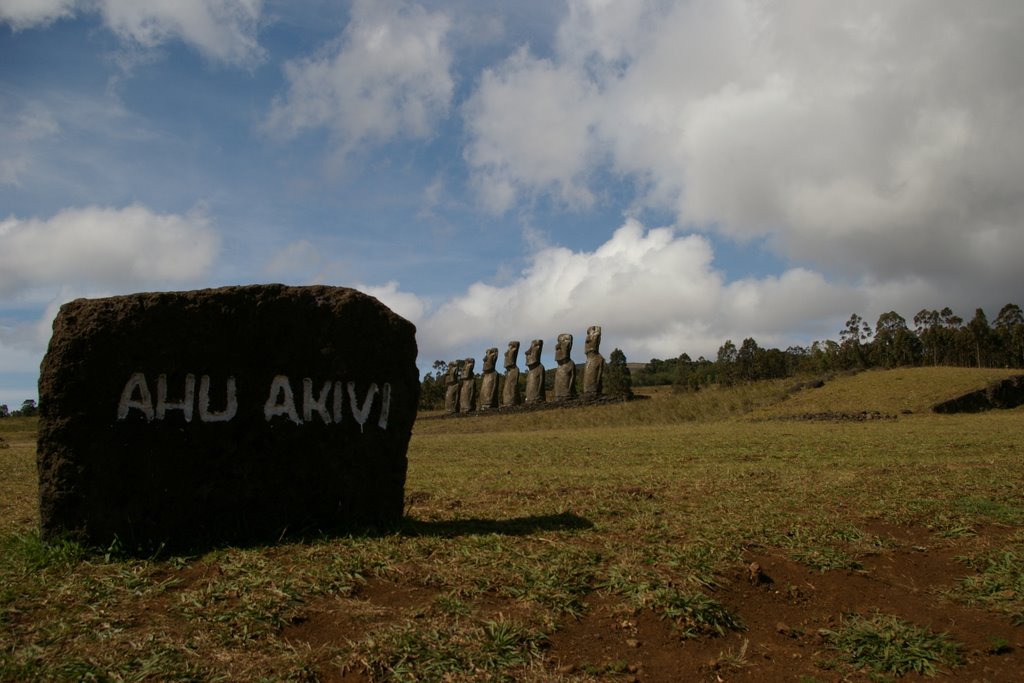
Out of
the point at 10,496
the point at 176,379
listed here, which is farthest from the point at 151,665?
the point at 10,496

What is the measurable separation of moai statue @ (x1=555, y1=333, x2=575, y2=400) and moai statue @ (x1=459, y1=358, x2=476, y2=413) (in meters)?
7.24

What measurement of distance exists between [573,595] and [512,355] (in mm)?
35188

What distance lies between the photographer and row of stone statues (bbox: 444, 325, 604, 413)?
115 feet

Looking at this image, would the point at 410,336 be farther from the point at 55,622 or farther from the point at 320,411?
the point at 55,622

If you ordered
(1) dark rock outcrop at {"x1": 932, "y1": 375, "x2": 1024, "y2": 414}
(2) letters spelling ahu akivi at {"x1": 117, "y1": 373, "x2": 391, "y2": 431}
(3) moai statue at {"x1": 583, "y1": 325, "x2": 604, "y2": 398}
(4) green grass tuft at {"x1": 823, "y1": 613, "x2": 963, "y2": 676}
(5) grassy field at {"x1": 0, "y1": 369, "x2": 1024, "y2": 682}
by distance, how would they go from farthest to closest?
1. (3) moai statue at {"x1": 583, "y1": 325, "x2": 604, "y2": 398}
2. (1) dark rock outcrop at {"x1": 932, "y1": 375, "x2": 1024, "y2": 414}
3. (2) letters spelling ahu akivi at {"x1": 117, "y1": 373, "x2": 391, "y2": 431}
4. (4) green grass tuft at {"x1": 823, "y1": 613, "x2": 963, "y2": 676}
5. (5) grassy field at {"x1": 0, "y1": 369, "x2": 1024, "y2": 682}

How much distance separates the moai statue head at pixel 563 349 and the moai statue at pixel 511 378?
3800 mm

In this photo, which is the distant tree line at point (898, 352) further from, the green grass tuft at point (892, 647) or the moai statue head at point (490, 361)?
the green grass tuft at point (892, 647)

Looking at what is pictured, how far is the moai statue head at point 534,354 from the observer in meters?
37.4

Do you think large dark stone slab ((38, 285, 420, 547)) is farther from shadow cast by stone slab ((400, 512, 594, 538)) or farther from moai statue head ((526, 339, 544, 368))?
moai statue head ((526, 339, 544, 368))

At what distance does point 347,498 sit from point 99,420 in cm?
193

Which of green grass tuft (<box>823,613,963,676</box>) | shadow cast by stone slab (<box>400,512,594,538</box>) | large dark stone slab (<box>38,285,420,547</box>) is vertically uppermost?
large dark stone slab (<box>38,285,420,547</box>)

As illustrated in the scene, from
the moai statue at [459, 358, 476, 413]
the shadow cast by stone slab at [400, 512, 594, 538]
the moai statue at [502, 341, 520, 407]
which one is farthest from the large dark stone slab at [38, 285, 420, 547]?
the moai statue at [459, 358, 476, 413]

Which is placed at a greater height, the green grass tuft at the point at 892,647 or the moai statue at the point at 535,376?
the moai statue at the point at 535,376

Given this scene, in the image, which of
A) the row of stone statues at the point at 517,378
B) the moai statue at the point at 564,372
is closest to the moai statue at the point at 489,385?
the row of stone statues at the point at 517,378
